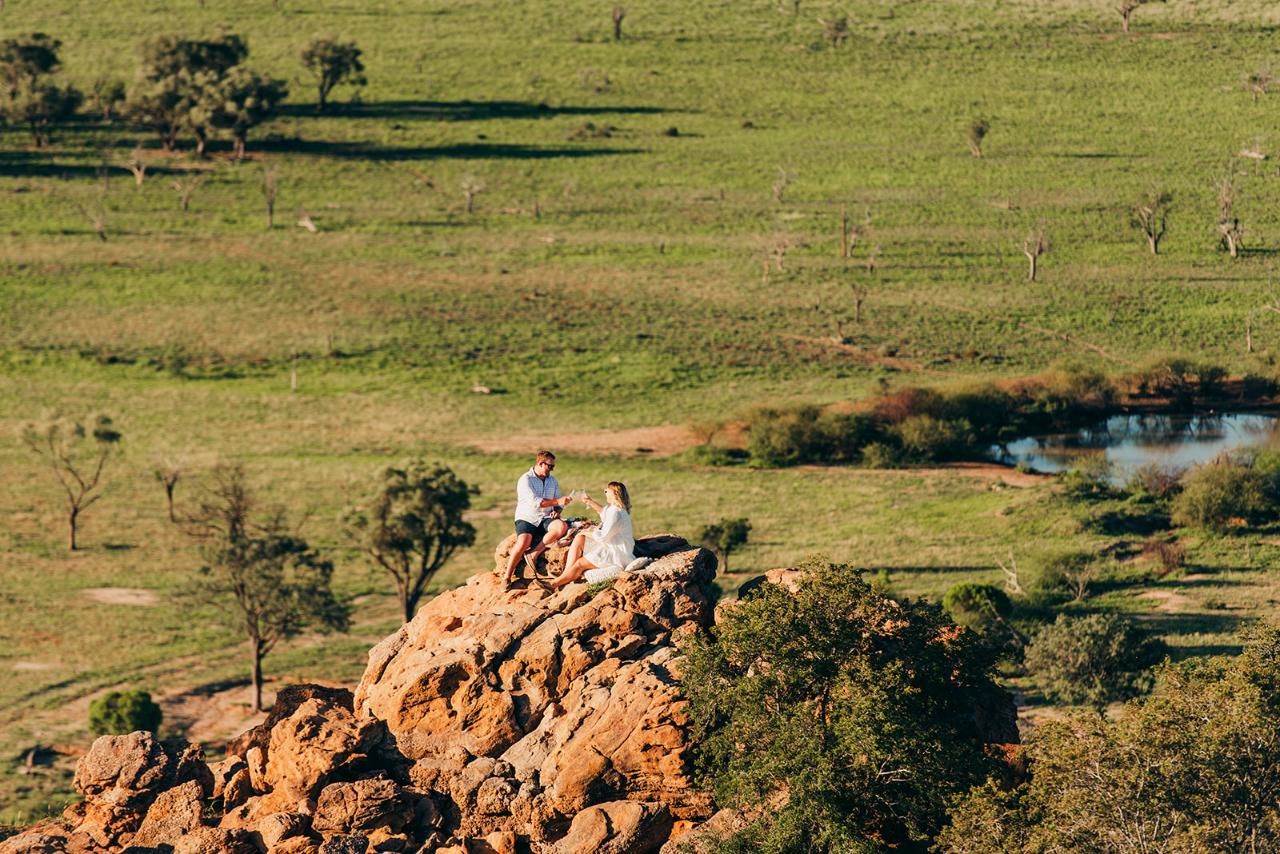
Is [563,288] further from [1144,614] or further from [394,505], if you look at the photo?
[1144,614]

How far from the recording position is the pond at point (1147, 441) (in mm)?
99938

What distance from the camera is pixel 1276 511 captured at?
80688 mm

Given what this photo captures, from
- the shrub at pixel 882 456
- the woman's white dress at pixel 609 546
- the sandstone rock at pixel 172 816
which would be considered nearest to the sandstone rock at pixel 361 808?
the sandstone rock at pixel 172 816

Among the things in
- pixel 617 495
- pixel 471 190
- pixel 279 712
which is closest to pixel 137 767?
pixel 279 712

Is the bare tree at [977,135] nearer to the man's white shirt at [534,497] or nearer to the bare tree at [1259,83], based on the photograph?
the bare tree at [1259,83]

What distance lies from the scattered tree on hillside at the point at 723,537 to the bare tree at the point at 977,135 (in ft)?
300

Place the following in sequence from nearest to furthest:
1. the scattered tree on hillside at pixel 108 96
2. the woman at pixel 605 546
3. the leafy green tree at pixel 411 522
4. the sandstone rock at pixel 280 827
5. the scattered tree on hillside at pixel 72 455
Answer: the sandstone rock at pixel 280 827, the woman at pixel 605 546, the leafy green tree at pixel 411 522, the scattered tree on hillside at pixel 72 455, the scattered tree on hillside at pixel 108 96

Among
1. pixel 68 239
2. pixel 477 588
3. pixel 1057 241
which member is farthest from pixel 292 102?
pixel 477 588

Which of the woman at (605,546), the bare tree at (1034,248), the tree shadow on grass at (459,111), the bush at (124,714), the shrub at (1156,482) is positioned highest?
the tree shadow on grass at (459,111)

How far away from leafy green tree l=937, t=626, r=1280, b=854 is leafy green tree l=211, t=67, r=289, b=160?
145 metres

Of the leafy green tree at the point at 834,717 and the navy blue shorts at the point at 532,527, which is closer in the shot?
the leafy green tree at the point at 834,717

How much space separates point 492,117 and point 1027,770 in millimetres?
156236

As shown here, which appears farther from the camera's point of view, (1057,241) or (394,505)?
(1057,241)

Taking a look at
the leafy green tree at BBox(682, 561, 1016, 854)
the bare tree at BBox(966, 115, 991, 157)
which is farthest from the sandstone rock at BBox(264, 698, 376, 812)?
the bare tree at BBox(966, 115, 991, 157)
